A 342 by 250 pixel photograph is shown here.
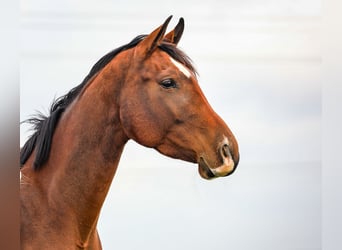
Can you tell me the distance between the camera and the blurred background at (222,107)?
1.78 meters

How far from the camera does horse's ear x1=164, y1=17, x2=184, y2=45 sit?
1782 millimetres

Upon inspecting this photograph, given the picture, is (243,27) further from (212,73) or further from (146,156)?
(146,156)

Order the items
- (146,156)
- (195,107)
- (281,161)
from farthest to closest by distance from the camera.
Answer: (281,161) → (146,156) → (195,107)

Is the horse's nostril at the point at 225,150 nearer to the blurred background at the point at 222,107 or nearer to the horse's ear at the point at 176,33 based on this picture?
the blurred background at the point at 222,107

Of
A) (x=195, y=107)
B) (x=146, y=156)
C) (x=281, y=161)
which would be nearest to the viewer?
(x=195, y=107)

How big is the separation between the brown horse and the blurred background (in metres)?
0.07

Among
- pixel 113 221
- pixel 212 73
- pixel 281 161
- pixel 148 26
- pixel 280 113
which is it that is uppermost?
pixel 148 26

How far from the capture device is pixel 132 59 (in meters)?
1.70

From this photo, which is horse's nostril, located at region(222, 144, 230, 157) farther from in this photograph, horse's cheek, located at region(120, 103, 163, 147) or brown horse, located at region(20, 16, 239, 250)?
horse's cheek, located at region(120, 103, 163, 147)

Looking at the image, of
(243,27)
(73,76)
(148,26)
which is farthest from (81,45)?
(243,27)

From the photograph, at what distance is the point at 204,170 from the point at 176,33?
0.45m

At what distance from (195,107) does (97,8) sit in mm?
452

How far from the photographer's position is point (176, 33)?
181 centimetres

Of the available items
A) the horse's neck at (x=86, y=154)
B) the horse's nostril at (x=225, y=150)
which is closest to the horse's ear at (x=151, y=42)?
the horse's neck at (x=86, y=154)
